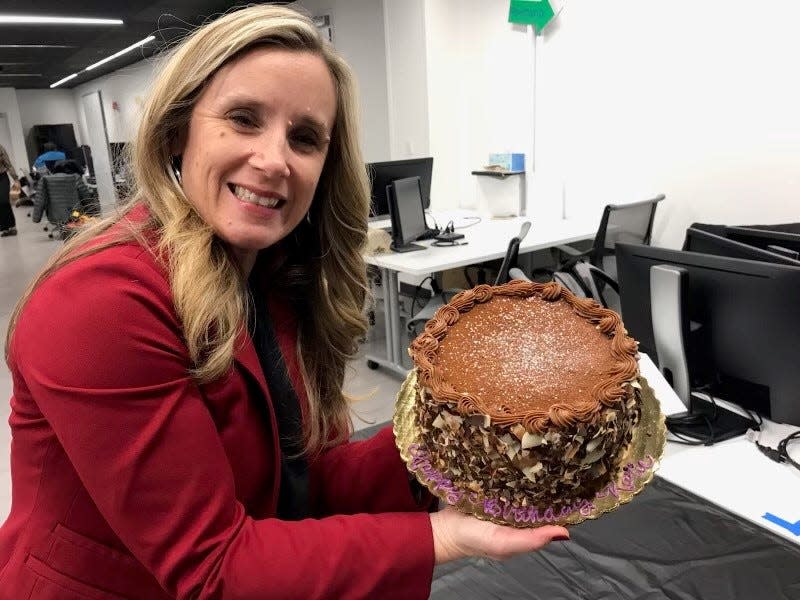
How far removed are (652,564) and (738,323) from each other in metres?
0.70

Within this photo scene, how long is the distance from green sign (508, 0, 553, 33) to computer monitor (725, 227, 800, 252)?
3000 millimetres

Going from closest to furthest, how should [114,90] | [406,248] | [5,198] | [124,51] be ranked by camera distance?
[406,248], [5,198], [124,51], [114,90]

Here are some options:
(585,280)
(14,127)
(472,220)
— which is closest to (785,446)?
(585,280)

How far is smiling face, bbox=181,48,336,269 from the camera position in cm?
89

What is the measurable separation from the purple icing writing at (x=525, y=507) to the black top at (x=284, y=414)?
0.22 meters

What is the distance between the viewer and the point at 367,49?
6094 millimetres

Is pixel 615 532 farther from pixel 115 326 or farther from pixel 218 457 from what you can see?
pixel 115 326

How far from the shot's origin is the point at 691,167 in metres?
3.87

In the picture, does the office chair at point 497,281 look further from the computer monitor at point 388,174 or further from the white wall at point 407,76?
the white wall at point 407,76

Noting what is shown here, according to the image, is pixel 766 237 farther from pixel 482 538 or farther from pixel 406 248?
pixel 406 248

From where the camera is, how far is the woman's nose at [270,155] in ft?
2.93

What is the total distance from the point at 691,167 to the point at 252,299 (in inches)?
143

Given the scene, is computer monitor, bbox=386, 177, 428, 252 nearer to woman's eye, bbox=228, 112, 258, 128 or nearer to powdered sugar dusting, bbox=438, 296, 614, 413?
powdered sugar dusting, bbox=438, 296, 614, 413

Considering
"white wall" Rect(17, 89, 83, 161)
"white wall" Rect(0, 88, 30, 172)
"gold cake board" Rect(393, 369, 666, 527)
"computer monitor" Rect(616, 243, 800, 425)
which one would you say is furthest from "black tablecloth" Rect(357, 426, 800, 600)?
"white wall" Rect(17, 89, 83, 161)
